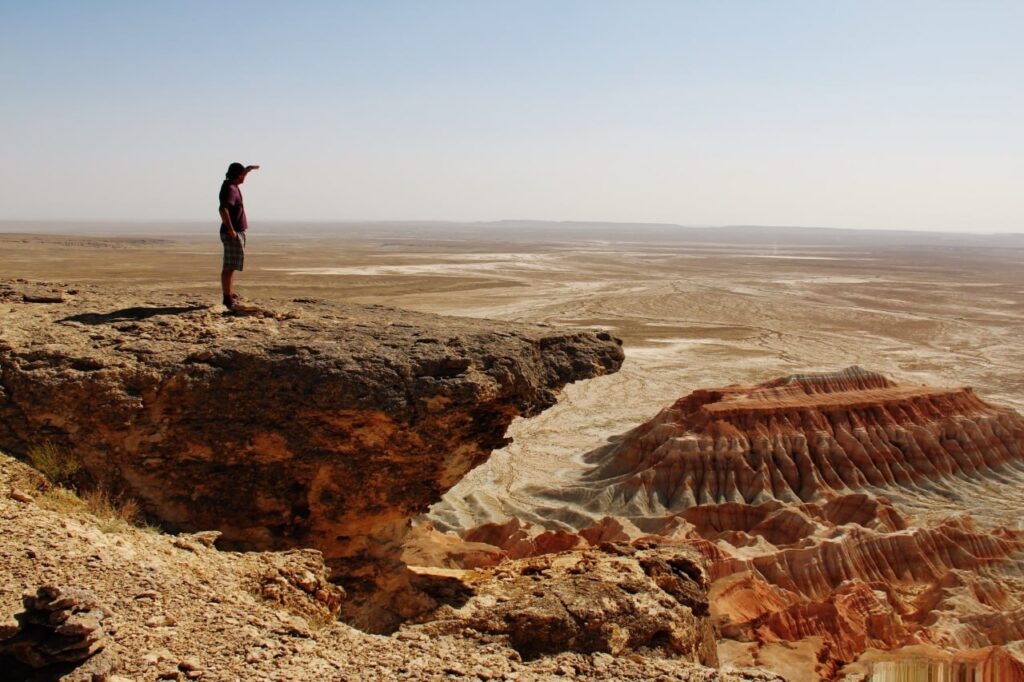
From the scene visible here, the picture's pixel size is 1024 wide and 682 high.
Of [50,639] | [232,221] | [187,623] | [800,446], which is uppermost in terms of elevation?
[232,221]

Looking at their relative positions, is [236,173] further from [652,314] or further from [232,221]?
[652,314]

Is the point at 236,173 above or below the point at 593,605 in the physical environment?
above

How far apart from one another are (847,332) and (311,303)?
5034 centimetres

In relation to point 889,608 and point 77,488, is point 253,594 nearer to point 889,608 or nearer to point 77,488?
point 77,488

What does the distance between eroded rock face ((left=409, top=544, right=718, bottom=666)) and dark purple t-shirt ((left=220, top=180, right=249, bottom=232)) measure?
4.30 meters

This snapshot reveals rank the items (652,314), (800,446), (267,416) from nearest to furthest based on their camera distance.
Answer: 1. (267,416)
2. (800,446)
3. (652,314)

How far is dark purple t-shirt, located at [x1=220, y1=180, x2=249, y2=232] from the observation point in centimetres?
763

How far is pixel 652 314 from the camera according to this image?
193 ft

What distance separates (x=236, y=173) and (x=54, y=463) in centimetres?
333

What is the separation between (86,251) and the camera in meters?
99.4

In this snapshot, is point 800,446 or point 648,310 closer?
point 800,446

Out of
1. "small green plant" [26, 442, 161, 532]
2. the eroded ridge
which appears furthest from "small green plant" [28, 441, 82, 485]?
the eroded ridge

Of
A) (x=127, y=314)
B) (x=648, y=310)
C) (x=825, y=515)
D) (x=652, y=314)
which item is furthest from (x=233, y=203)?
(x=648, y=310)

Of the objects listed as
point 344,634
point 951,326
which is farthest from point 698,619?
point 951,326
